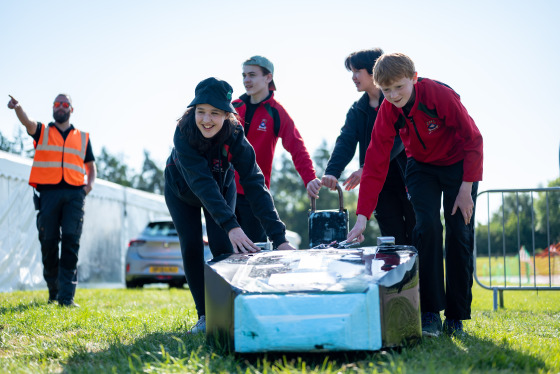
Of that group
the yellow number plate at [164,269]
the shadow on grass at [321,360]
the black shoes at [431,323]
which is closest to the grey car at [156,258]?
the yellow number plate at [164,269]

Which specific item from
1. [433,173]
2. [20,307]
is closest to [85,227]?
[20,307]

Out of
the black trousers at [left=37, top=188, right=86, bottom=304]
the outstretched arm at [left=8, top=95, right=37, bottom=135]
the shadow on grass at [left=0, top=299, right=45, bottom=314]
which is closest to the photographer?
the shadow on grass at [left=0, top=299, right=45, bottom=314]

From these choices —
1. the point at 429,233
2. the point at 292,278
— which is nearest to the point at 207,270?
the point at 292,278

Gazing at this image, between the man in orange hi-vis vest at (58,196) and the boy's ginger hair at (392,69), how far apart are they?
12.8ft

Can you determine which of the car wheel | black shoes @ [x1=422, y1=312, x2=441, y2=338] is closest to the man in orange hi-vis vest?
black shoes @ [x1=422, y1=312, x2=441, y2=338]

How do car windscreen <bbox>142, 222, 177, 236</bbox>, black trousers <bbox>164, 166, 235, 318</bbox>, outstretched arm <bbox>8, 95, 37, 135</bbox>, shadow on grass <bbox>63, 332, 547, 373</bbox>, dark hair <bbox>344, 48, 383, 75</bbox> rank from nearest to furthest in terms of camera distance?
shadow on grass <bbox>63, 332, 547, 373</bbox>
black trousers <bbox>164, 166, 235, 318</bbox>
dark hair <bbox>344, 48, 383, 75</bbox>
outstretched arm <bbox>8, 95, 37, 135</bbox>
car windscreen <bbox>142, 222, 177, 236</bbox>

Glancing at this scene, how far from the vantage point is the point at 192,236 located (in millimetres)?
4031

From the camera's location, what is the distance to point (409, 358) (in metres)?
2.63

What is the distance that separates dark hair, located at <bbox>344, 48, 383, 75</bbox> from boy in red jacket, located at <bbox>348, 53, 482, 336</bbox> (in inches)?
40.0

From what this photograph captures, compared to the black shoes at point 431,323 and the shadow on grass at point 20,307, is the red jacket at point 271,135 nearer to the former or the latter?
the black shoes at point 431,323

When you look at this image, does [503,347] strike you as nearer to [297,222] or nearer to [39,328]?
[39,328]

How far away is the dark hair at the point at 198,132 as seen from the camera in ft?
12.2

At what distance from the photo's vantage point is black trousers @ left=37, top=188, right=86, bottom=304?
6.12 meters

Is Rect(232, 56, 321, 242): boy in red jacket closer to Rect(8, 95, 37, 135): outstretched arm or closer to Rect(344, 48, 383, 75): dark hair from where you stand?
Rect(344, 48, 383, 75): dark hair
